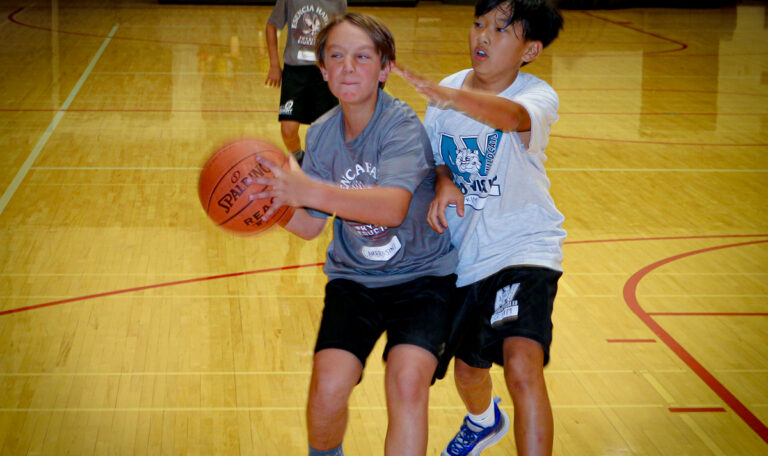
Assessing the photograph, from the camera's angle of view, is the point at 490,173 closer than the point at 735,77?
Yes

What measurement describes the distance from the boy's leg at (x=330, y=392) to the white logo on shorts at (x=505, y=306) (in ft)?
1.45

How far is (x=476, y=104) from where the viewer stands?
7.96 feet

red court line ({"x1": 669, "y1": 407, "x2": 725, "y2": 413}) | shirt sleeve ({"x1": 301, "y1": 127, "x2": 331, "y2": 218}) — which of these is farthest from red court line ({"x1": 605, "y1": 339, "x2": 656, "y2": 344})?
shirt sleeve ({"x1": 301, "y1": 127, "x2": 331, "y2": 218})

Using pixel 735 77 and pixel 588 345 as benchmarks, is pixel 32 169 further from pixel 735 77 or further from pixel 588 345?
pixel 735 77

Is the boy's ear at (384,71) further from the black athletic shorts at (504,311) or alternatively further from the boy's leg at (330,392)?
the boy's leg at (330,392)

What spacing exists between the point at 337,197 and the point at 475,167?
71 cm

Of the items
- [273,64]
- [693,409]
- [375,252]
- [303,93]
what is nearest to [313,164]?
[375,252]

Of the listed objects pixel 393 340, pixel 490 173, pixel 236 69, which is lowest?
pixel 236 69

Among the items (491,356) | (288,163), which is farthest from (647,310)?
(288,163)

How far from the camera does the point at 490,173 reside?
9.23ft

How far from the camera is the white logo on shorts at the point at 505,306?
2.69 m

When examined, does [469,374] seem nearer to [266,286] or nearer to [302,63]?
[266,286]

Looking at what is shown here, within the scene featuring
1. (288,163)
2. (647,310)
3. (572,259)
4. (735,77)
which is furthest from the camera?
(735,77)

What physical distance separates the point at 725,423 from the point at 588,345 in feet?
2.53
